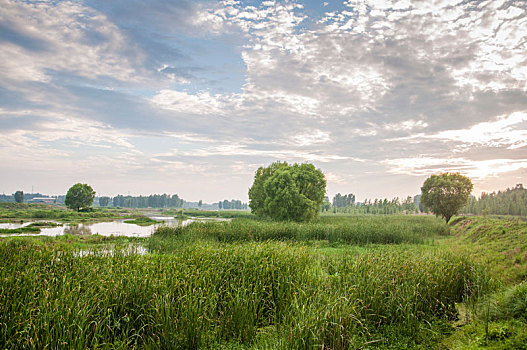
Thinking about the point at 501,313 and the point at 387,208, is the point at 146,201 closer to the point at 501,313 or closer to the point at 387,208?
the point at 387,208

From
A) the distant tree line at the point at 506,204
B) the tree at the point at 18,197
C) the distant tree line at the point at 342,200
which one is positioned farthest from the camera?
the distant tree line at the point at 342,200

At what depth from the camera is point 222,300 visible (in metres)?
7.18

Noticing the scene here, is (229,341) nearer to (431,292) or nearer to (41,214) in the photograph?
(431,292)

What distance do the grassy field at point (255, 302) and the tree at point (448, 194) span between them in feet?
85.3

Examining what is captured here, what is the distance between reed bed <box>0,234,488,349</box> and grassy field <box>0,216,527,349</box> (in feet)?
0.11

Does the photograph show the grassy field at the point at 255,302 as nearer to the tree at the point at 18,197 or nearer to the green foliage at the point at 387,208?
the green foliage at the point at 387,208

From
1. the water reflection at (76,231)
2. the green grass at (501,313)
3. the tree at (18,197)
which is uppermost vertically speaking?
the tree at (18,197)

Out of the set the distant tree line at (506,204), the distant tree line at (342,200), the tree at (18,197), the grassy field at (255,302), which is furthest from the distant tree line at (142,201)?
the grassy field at (255,302)

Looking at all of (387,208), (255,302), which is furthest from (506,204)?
(255,302)

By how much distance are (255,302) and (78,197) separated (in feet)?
219

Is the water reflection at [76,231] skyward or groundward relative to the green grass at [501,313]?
groundward

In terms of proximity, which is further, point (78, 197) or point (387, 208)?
point (387, 208)

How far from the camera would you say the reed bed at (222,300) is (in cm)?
515

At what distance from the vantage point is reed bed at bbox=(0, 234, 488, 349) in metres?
5.15
